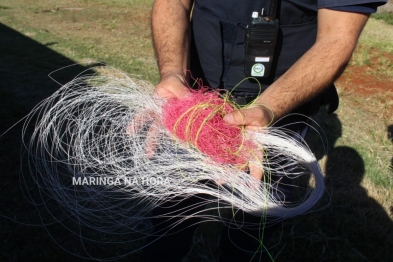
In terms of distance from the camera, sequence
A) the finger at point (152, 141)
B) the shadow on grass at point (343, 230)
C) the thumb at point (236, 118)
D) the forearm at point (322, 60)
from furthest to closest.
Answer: the shadow on grass at point (343, 230)
the finger at point (152, 141)
the forearm at point (322, 60)
the thumb at point (236, 118)

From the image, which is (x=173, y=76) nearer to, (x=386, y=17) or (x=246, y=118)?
(x=246, y=118)

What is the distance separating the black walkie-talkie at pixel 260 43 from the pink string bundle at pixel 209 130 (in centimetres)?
31

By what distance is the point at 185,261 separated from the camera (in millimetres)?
2818

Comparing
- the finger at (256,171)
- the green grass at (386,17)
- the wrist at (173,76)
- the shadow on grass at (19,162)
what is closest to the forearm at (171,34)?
the wrist at (173,76)

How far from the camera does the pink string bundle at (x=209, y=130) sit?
5.27 feet

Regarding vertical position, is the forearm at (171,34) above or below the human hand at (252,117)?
above

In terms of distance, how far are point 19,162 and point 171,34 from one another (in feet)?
7.76

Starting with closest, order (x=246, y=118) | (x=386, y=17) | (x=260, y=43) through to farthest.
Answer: (x=246, y=118) < (x=260, y=43) < (x=386, y=17)

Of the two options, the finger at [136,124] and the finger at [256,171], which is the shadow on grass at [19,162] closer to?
the finger at [136,124]

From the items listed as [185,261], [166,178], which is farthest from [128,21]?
[166,178]

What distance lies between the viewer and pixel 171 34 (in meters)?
1.98

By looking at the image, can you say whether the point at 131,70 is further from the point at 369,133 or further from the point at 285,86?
the point at 285,86

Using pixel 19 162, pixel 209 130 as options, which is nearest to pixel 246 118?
pixel 209 130

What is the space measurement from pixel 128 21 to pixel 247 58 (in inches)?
327
